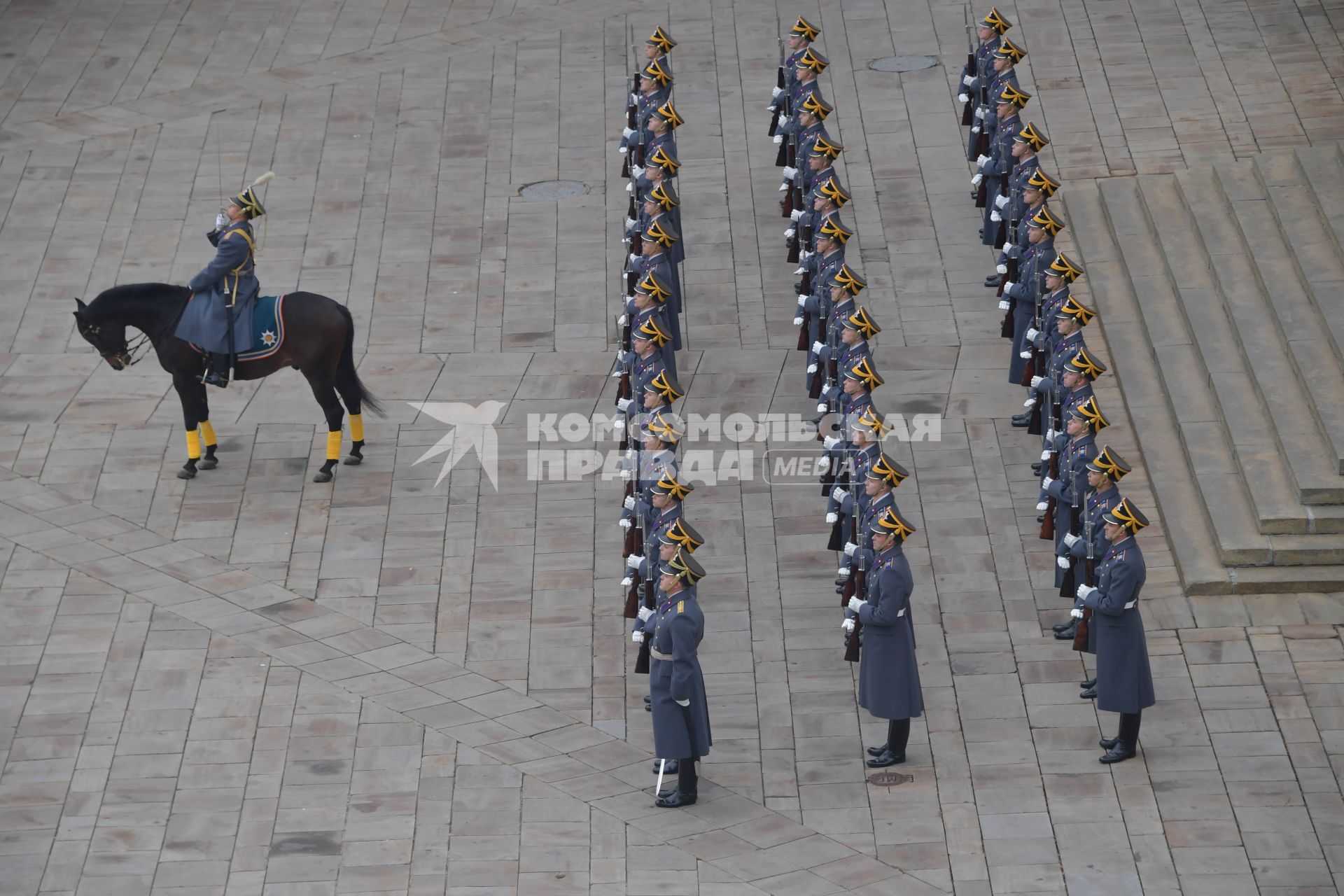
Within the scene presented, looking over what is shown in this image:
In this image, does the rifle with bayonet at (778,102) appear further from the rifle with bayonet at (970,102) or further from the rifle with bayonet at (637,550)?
the rifle with bayonet at (637,550)

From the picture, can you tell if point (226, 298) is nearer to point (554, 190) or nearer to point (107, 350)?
point (107, 350)

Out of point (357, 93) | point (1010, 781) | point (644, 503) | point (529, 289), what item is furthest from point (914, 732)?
point (357, 93)

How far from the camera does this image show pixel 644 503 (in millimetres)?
14164

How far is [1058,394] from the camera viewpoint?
15.7 metres

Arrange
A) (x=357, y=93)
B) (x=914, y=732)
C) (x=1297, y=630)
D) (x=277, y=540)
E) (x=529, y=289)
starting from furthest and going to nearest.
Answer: (x=357, y=93)
(x=529, y=289)
(x=277, y=540)
(x=1297, y=630)
(x=914, y=732)

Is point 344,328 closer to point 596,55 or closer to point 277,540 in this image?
point 277,540

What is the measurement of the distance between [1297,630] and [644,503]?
490 cm

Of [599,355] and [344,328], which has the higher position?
[344,328]

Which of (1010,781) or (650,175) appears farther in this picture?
(650,175)

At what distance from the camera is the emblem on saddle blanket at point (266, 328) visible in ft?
53.4

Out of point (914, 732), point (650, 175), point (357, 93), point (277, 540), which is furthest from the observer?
point (357, 93)

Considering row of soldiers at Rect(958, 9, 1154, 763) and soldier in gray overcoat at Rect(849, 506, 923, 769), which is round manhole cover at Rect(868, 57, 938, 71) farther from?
soldier in gray overcoat at Rect(849, 506, 923, 769)

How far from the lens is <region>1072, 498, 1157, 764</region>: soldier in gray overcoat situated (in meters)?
12.8

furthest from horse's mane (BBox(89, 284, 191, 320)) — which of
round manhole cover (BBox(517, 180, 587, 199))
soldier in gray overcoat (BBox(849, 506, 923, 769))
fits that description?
soldier in gray overcoat (BBox(849, 506, 923, 769))
